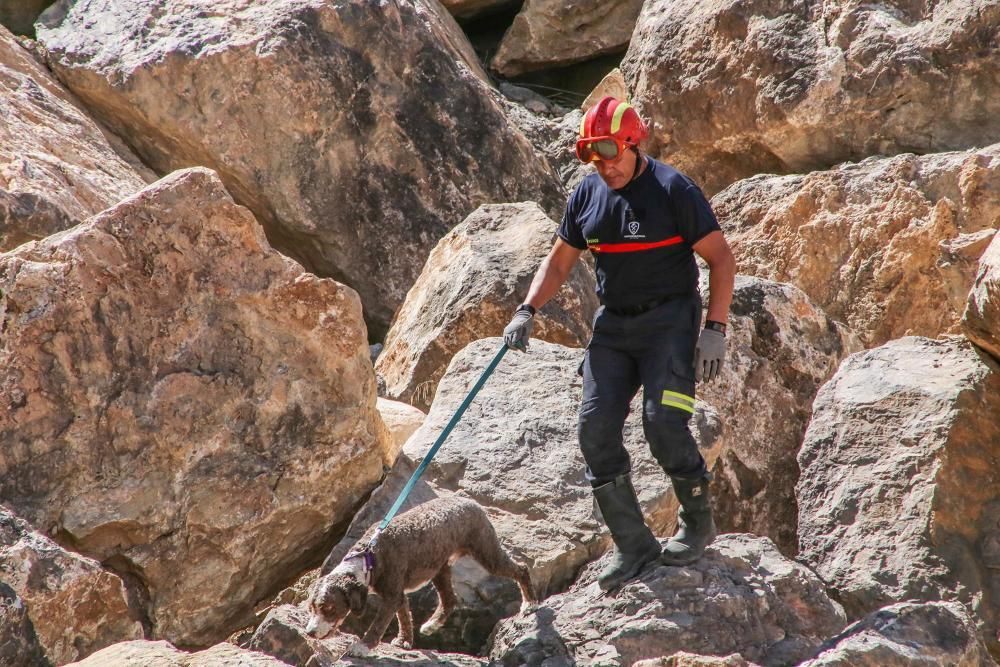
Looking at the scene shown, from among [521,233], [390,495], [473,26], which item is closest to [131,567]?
[390,495]

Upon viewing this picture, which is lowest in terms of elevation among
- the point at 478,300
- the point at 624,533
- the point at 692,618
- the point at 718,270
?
the point at 692,618

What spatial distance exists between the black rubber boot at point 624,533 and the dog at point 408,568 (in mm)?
521

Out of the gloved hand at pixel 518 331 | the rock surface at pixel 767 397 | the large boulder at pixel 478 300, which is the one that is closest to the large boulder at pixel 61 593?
the gloved hand at pixel 518 331

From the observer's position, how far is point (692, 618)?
200 inches

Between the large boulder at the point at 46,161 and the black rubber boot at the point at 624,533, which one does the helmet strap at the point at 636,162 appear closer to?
the black rubber boot at the point at 624,533

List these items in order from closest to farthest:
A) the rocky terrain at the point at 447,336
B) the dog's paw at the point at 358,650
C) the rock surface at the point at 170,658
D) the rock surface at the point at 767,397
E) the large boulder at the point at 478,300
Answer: the rock surface at the point at 170,658 < the dog's paw at the point at 358,650 < the rocky terrain at the point at 447,336 < the rock surface at the point at 767,397 < the large boulder at the point at 478,300

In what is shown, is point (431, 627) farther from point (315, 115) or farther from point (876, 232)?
point (315, 115)

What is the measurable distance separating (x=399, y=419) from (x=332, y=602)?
114 inches

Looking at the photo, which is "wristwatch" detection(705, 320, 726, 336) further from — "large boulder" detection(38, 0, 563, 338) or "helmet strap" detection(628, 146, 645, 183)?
"large boulder" detection(38, 0, 563, 338)

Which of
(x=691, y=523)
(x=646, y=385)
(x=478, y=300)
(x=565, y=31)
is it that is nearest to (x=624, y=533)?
(x=691, y=523)

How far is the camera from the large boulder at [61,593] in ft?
17.7

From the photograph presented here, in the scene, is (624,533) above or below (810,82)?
below

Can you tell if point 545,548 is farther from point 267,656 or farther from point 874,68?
point 874,68

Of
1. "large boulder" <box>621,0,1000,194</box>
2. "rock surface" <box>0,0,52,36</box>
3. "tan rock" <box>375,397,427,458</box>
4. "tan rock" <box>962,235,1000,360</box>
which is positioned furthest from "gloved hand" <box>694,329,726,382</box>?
"rock surface" <box>0,0,52,36</box>
